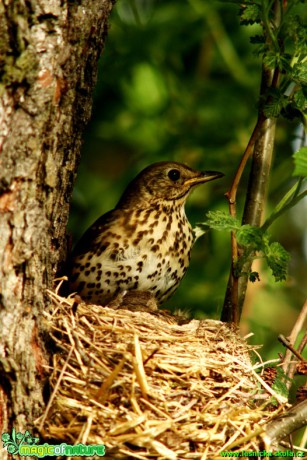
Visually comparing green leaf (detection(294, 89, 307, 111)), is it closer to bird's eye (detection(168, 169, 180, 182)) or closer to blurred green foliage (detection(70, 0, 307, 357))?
bird's eye (detection(168, 169, 180, 182))

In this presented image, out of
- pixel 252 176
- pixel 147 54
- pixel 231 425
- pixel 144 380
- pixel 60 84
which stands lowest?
pixel 231 425

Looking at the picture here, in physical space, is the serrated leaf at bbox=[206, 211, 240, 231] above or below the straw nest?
above

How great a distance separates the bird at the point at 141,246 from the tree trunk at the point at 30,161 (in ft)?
4.24

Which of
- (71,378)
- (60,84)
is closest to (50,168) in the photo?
(60,84)

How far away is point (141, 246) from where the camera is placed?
198 inches

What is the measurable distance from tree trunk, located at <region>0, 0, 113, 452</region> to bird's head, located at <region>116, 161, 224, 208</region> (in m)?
1.97

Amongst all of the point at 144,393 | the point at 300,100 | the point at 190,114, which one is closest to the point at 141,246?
the point at 300,100

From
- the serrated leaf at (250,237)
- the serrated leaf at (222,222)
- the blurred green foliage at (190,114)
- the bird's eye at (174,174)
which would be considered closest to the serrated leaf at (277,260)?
the serrated leaf at (250,237)

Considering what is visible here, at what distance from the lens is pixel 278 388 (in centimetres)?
396

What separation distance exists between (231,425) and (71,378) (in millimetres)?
741

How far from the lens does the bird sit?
4.93 metres

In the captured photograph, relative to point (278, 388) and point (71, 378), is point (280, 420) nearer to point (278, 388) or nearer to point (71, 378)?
point (278, 388)

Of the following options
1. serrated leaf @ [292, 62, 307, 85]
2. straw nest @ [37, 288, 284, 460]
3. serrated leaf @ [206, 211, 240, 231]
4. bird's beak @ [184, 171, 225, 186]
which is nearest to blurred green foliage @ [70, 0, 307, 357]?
bird's beak @ [184, 171, 225, 186]

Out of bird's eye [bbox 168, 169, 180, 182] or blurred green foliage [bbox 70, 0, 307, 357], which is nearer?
bird's eye [bbox 168, 169, 180, 182]
